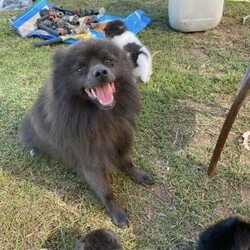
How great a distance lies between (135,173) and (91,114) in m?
0.56

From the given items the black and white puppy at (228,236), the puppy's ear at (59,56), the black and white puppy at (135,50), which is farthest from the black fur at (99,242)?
the black and white puppy at (135,50)

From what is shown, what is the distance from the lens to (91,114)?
2.04 metres

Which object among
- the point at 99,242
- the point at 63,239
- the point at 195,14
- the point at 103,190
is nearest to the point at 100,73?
the point at 103,190

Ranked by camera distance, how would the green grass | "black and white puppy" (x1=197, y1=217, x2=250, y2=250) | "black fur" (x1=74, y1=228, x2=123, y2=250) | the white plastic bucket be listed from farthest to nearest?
the white plastic bucket
the green grass
"black fur" (x1=74, y1=228, x2=123, y2=250)
"black and white puppy" (x1=197, y1=217, x2=250, y2=250)

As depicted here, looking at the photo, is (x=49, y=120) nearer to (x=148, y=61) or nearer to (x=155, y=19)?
(x=148, y=61)

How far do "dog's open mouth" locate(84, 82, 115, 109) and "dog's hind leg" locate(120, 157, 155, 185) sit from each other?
518 millimetres

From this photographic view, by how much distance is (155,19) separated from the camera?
4352 mm

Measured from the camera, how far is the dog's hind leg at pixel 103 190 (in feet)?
7.11

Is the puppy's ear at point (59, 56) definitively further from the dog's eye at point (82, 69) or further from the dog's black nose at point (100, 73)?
the dog's black nose at point (100, 73)

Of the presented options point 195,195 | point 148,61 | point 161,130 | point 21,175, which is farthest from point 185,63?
point 21,175

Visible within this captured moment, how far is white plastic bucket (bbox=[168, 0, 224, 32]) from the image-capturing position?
3.74 m

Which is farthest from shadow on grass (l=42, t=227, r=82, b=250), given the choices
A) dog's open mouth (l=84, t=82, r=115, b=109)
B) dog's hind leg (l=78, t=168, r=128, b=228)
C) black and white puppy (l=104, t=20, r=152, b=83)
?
black and white puppy (l=104, t=20, r=152, b=83)

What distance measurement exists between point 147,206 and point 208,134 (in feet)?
2.56

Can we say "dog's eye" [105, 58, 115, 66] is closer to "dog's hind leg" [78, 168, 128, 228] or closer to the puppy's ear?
the puppy's ear
